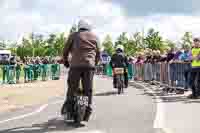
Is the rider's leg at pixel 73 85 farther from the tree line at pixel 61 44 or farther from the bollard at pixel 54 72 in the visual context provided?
the tree line at pixel 61 44

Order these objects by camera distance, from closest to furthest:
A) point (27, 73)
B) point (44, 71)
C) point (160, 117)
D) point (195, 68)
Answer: point (160, 117) → point (195, 68) → point (27, 73) → point (44, 71)

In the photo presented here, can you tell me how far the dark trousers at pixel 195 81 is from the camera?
1545 cm

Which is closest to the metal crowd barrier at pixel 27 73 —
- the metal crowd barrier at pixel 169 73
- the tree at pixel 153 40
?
the metal crowd barrier at pixel 169 73

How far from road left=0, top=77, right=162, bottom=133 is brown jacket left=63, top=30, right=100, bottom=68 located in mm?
1233

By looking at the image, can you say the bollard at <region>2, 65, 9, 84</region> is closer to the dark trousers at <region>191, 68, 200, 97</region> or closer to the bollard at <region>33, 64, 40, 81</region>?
the bollard at <region>33, 64, 40, 81</region>

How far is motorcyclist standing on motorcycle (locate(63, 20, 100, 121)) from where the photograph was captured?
32.0 ft

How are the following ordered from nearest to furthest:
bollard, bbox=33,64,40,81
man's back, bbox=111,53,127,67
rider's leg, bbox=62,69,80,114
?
rider's leg, bbox=62,69,80,114 → man's back, bbox=111,53,127,67 → bollard, bbox=33,64,40,81

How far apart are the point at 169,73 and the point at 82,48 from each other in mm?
9668

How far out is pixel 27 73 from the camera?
2953 centimetres

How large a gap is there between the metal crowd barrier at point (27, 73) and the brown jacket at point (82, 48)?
1775cm

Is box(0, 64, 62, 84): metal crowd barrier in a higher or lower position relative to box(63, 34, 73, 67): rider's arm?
lower

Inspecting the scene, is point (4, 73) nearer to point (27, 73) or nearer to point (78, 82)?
point (27, 73)

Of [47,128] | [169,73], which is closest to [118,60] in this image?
[169,73]

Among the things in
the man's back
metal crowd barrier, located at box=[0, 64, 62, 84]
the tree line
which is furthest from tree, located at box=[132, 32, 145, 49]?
the man's back
